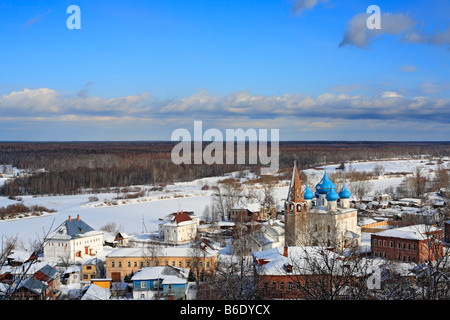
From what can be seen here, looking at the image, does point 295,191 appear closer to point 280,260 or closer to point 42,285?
point 280,260

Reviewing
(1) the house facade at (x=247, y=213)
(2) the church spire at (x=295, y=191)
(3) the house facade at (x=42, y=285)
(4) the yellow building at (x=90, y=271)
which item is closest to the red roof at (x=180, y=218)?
(1) the house facade at (x=247, y=213)

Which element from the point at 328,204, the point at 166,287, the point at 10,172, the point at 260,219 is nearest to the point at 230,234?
the point at 260,219

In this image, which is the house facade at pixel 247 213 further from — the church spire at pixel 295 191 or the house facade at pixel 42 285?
the house facade at pixel 42 285

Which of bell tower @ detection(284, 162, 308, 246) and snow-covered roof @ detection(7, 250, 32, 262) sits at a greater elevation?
bell tower @ detection(284, 162, 308, 246)

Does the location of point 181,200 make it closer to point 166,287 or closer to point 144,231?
point 144,231

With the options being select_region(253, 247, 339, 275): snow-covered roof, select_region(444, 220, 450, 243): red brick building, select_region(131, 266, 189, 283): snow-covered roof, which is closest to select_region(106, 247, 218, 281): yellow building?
select_region(131, 266, 189, 283): snow-covered roof

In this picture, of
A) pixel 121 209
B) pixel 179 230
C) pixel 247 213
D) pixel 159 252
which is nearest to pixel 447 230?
pixel 247 213

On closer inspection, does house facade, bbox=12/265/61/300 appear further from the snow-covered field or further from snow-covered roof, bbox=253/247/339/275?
the snow-covered field
